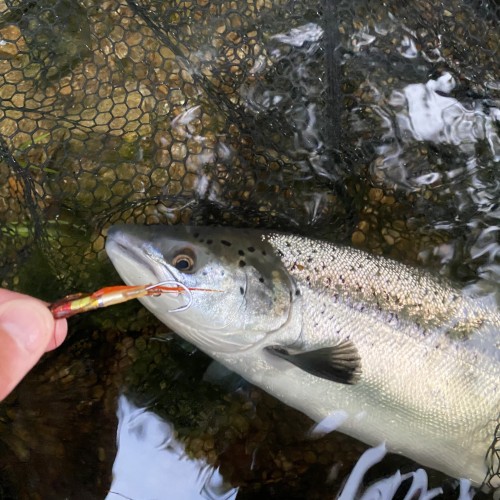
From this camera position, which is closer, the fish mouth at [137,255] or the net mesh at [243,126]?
the fish mouth at [137,255]

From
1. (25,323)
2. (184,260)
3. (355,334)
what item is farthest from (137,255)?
(355,334)

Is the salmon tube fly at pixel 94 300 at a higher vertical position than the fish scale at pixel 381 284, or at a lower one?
higher

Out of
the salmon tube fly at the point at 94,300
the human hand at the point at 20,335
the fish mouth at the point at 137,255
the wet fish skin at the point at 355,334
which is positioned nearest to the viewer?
the human hand at the point at 20,335

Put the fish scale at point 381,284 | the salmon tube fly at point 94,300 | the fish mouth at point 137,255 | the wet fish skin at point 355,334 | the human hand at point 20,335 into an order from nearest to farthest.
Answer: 1. the human hand at point 20,335
2. the salmon tube fly at point 94,300
3. the fish mouth at point 137,255
4. the wet fish skin at point 355,334
5. the fish scale at point 381,284

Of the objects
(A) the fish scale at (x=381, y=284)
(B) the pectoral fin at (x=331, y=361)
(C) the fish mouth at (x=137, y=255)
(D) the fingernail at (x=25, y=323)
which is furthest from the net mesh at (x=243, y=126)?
(D) the fingernail at (x=25, y=323)

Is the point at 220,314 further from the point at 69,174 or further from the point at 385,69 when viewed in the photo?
the point at 385,69

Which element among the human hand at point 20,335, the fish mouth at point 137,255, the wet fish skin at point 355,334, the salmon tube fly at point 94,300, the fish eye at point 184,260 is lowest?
the wet fish skin at point 355,334

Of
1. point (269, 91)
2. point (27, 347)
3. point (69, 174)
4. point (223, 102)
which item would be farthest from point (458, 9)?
point (27, 347)

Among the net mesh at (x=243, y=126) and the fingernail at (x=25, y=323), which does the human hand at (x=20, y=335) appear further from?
the net mesh at (x=243, y=126)
